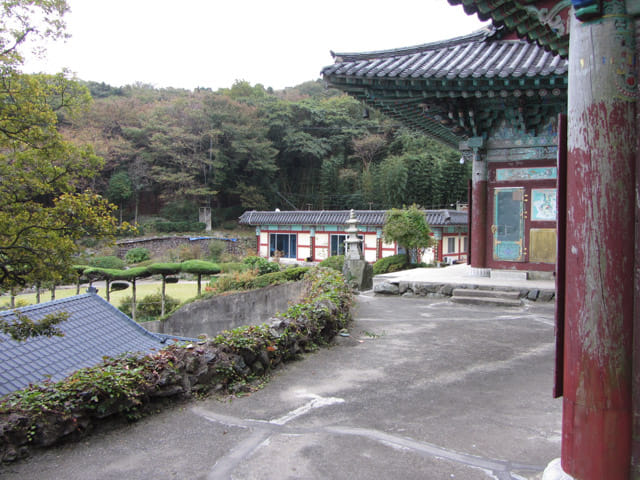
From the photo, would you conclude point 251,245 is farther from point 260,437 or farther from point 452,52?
point 260,437

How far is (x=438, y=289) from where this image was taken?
10.9 meters

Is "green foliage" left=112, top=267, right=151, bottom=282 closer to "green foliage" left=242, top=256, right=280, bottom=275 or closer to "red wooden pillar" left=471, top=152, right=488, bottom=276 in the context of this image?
"green foliage" left=242, top=256, right=280, bottom=275

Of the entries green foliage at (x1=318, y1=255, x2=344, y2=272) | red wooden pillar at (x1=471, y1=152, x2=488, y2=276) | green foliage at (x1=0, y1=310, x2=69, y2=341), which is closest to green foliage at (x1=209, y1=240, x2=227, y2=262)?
green foliage at (x1=318, y1=255, x2=344, y2=272)

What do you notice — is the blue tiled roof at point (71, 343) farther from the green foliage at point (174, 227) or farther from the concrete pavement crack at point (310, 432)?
the green foliage at point (174, 227)

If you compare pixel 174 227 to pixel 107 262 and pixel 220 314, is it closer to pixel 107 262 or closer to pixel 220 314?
pixel 107 262

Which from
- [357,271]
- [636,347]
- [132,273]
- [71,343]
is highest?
[636,347]

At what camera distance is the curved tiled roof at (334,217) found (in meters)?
29.0

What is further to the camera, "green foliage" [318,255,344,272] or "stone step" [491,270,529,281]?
"green foliage" [318,255,344,272]

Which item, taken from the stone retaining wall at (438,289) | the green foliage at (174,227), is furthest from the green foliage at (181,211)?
the stone retaining wall at (438,289)

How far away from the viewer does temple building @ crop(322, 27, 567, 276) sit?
8.91 metres

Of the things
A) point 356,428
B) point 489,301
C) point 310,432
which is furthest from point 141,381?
point 489,301

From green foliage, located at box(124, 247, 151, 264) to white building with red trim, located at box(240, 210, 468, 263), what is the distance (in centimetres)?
822

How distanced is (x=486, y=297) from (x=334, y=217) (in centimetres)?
2294

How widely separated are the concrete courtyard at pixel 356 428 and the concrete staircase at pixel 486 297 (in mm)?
3371
